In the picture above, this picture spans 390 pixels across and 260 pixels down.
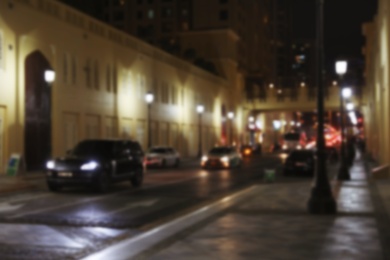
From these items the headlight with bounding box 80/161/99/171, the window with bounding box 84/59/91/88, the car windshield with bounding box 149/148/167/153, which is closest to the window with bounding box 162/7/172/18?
the window with bounding box 84/59/91/88

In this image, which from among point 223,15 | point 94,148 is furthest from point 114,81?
point 223,15

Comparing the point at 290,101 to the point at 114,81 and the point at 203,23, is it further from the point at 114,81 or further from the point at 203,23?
the point at 114,81

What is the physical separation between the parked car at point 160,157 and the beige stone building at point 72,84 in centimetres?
391

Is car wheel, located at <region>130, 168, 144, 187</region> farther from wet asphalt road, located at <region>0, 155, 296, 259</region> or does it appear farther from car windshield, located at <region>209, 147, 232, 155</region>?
car windshield, located at <region>209, 147, 232, 155</region>

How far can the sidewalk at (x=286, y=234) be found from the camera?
10.5 m

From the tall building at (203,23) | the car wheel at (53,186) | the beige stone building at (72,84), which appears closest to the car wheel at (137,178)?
the car wheel at (53,186)

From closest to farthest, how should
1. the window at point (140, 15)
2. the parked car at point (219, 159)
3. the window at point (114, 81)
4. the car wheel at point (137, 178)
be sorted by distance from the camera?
the car wheel at point (137, 178) < the parked car at point (219, 159) < the window at point (114, 81) < the window at point (140, 15)

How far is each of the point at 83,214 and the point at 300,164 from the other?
67.6ft

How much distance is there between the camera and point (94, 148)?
78.4ft

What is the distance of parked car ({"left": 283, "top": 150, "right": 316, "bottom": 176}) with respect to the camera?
3538cm

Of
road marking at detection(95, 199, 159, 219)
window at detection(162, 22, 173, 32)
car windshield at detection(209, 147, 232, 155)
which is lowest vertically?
road marking at detection(95, 199, 159, 219)

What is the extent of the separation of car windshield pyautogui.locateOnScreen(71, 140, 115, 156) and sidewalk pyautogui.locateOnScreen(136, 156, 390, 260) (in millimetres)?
6734

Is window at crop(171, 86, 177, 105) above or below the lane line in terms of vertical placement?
above

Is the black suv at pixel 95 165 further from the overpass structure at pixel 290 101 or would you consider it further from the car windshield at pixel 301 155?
the overpass structure at pixel 290 101
